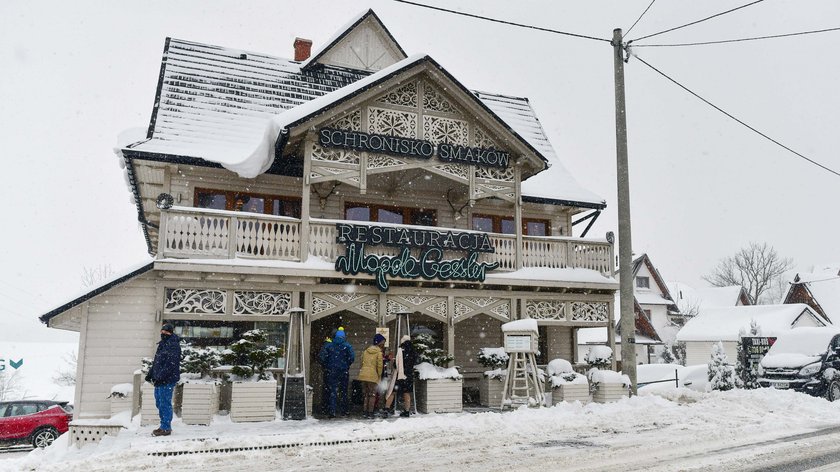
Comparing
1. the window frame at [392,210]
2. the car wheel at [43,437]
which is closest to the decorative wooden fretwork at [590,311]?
the window frame at [392,210]

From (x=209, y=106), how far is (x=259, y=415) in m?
9.18

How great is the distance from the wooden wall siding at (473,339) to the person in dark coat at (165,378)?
9.67 metres

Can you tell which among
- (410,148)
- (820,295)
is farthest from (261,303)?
(820,295)

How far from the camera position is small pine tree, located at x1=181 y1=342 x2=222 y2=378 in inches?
485

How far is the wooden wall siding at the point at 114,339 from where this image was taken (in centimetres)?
1340

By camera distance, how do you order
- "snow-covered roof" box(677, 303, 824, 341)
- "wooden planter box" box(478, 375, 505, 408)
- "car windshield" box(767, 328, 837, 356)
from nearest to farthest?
"wooden planter box" box(478, 375, 505, 408)
"car windshield" box(767, 328, 837, 356)
"snow-covered roof" box(677, 303, 824, 341)

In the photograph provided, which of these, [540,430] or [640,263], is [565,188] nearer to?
[540,430]

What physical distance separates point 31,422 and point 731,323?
126ft

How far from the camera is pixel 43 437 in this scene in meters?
17.5

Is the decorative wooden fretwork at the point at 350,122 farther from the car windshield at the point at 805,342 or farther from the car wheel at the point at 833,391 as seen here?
the car windshield at the point at 805,342

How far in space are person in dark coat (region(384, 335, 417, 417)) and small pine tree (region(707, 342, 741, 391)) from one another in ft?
44.1

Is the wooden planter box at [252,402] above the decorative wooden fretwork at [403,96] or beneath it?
beneath

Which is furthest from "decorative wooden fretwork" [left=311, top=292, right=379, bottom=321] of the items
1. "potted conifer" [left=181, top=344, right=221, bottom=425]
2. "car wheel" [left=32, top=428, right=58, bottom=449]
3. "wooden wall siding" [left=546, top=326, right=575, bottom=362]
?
"car wheel" [left=32, top=428, right=58, bottom=449]

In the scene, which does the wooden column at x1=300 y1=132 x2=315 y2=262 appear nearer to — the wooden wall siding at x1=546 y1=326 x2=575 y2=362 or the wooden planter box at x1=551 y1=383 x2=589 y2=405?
the wooden planter box at x1=551 y1=383 x2=589 y2=405
